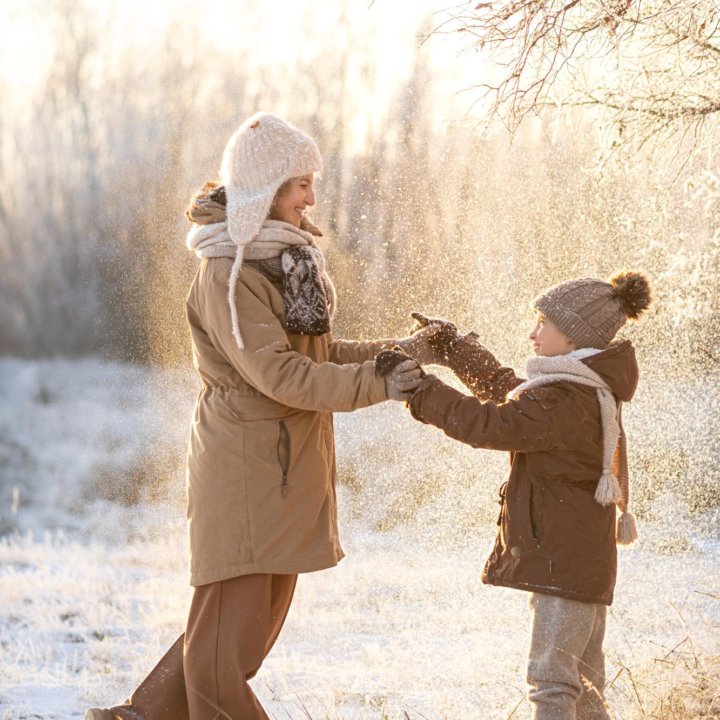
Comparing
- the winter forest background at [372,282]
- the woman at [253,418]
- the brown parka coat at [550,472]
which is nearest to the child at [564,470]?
the brown parka coat at [550,472]

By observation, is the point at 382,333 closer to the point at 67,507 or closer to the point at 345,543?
the point at 345,543

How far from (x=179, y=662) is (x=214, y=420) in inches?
29.9

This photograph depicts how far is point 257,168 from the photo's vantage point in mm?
3145

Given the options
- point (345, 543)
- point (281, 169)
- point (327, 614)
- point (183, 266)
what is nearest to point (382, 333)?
point (345, 543)

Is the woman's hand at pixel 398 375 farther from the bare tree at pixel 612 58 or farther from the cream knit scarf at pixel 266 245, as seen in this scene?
the bare tree at pixel 612 58

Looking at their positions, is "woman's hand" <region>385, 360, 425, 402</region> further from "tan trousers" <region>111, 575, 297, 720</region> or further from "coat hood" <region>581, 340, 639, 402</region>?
"tan trousers" <region>111, 575, 297, 720</region>

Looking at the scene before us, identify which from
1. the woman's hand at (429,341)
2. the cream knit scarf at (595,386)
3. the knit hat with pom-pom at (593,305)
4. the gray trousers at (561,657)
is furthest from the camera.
→ the woman's hand at (429,341)

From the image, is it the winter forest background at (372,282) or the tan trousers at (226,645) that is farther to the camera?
the winter forest background at (372,282)

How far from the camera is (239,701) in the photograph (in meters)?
3.01

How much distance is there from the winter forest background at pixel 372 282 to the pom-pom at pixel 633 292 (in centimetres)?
81

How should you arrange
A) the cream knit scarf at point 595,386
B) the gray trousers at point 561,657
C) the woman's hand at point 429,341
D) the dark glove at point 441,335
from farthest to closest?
the dark glove at point 441,335, the woman's hand at point 429,341, the cream knit scarf at point 595,386, the gray trousers at point 561,657

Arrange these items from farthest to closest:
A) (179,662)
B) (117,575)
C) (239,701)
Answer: (117,575) → (179,662) → (239,701)

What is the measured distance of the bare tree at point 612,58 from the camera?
358cm

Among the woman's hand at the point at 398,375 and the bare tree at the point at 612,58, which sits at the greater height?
the bare tree at the point at 612,58
